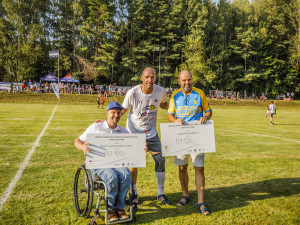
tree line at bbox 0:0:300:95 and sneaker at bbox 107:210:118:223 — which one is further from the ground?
tree line at bbox 0:0:300:95

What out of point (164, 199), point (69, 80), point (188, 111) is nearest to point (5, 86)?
point (69, 80)

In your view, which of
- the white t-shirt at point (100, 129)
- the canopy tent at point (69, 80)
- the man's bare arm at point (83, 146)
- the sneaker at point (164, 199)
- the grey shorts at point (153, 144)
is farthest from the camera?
the canopy tent at point (69, 80)

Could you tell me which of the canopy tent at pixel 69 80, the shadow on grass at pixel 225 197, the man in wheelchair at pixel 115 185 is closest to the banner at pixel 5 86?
the canopy tent at pixel 69 80

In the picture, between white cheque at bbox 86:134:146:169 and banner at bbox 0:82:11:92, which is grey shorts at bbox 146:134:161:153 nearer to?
white cheque at bbox 86:134:146:169

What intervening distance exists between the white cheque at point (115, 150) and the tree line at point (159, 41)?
1851 inches

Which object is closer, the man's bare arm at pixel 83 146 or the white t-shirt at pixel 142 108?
the man's bare arm at pixel 83 146

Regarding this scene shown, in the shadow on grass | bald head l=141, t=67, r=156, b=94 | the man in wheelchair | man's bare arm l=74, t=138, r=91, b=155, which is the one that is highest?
bald head l=141, t=67, r=156, b=94

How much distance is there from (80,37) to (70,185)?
57715 mm

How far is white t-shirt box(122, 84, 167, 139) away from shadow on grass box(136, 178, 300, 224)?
1.30 meters

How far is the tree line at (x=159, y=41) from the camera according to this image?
51.3 meters

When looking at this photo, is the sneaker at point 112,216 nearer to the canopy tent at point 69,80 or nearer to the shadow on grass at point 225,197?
the shadow on grass at point 225,197

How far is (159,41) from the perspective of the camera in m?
61.0

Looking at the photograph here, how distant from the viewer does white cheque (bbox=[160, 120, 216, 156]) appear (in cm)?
432

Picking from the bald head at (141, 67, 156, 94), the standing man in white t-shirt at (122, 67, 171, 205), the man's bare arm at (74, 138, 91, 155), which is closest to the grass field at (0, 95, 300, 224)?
the standing man in white t-shirt at (122, 67, 171, 205)
